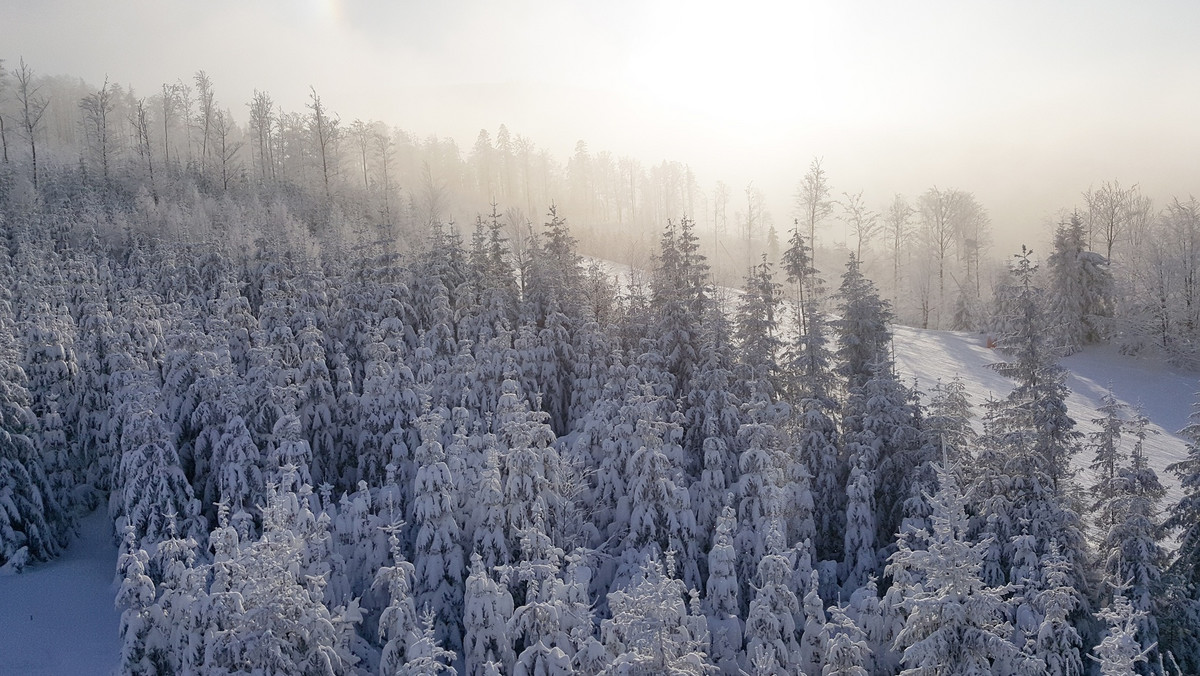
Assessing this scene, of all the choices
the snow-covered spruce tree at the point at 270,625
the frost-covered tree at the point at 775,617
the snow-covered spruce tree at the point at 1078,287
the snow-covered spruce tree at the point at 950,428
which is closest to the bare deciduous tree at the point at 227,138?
the snow-covered spruce tree at the point at 270,625

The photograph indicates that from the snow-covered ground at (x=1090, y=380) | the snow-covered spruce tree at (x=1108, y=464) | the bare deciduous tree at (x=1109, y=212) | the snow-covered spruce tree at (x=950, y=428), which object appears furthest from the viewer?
the bare deciduous tree at (x=1109, y=212)

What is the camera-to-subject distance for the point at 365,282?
106ft

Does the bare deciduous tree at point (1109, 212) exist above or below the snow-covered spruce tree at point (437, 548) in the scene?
above

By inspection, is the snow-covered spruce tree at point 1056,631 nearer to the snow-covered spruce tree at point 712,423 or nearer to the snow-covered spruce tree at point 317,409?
the snow-covered spruce tree at point 712,423

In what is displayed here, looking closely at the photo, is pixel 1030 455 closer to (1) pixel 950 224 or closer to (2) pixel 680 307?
(2) pixel 680 307

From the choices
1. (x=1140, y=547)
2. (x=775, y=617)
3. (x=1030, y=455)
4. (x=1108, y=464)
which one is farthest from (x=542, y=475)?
(x=1108, y=464)

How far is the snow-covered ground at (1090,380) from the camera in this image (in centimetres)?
3275

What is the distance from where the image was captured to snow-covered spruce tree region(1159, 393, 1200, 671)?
15352 millimetres

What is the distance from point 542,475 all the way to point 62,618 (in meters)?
15.4

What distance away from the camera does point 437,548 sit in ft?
57.5

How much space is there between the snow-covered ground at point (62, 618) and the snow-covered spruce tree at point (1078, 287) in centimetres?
5360

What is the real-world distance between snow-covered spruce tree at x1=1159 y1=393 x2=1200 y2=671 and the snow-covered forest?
0.24 ft

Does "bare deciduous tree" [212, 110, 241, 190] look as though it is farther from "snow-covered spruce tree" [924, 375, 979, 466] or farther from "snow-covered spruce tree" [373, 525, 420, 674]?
"snow-covered spruce tree" [924, 375, 979, 466]

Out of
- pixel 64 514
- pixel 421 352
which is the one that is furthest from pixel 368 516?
pixel 64 514
